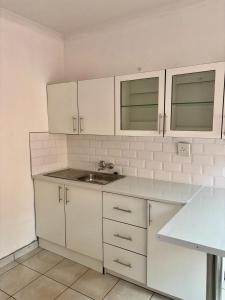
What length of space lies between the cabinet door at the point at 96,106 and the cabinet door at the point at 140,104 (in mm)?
78

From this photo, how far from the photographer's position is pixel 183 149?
7.14ft

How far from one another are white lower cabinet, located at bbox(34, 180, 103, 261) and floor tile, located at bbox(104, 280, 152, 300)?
31cm

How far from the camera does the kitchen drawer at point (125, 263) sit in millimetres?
1967

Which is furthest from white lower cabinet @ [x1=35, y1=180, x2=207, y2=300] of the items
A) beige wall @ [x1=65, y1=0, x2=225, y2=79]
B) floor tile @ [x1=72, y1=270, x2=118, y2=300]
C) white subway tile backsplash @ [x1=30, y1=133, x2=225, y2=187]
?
beige wall @ [x1=65, y1=0, x2=225, y2=79]

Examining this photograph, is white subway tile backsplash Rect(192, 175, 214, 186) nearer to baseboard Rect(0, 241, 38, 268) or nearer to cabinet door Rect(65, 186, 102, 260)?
cabinet door Rect(65, 186, 102, 260)

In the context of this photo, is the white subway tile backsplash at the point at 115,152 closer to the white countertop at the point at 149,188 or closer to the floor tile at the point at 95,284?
the white countertop at the point at 149,188

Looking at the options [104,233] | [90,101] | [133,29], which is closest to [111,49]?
[133,29]

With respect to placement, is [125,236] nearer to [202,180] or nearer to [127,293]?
[127,293]

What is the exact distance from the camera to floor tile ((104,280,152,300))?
193 centimetres

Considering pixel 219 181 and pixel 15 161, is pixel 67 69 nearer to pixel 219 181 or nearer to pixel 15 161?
pixel 15 161

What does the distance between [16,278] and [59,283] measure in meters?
0.42

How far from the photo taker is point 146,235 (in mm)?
1913

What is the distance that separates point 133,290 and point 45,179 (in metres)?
1.34

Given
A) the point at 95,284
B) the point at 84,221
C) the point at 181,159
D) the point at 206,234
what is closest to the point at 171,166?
the point at 181,159
